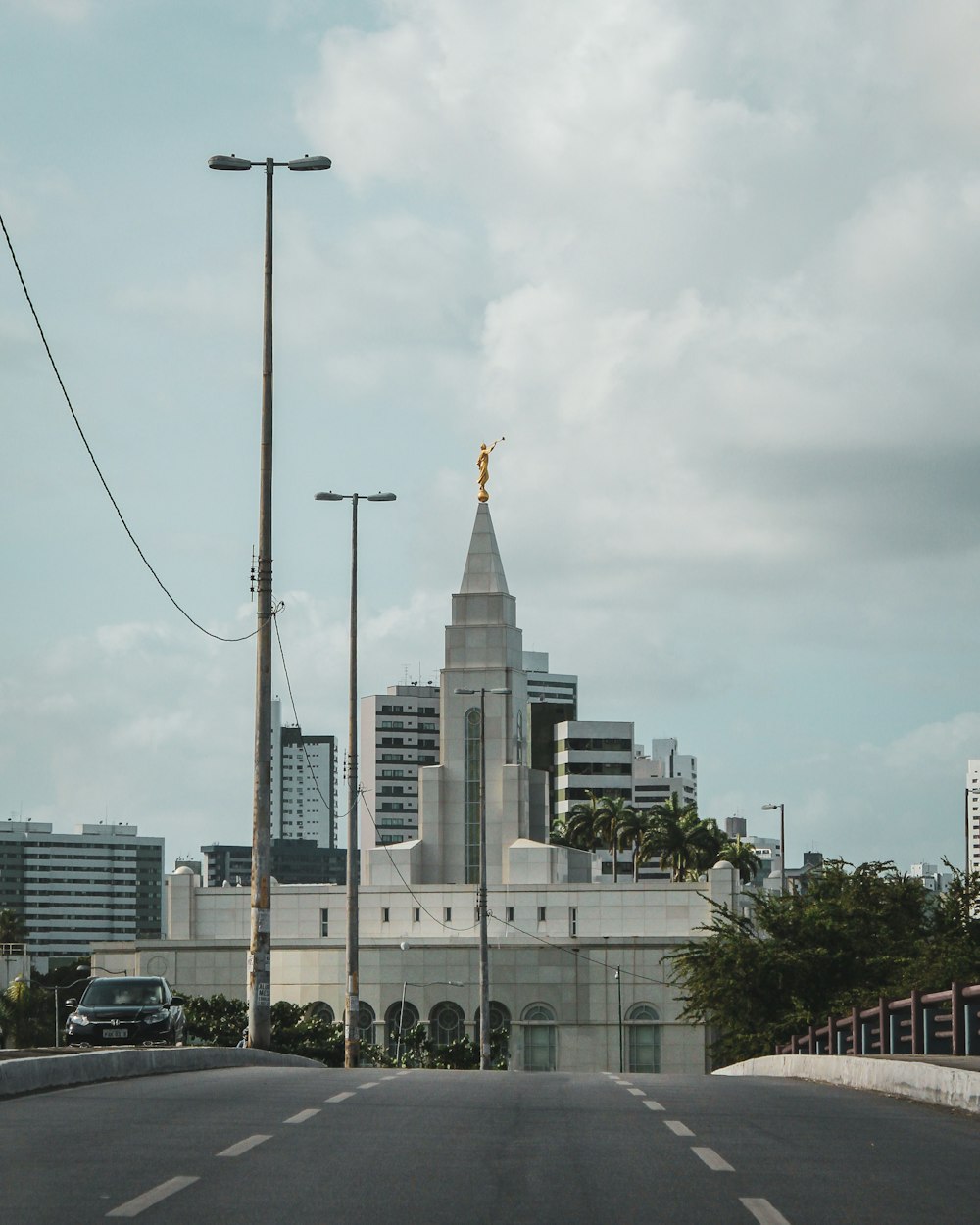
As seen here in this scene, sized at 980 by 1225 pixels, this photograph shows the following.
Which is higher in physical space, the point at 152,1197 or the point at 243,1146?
the point at 152,1197

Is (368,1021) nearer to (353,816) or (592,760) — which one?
(353,816)

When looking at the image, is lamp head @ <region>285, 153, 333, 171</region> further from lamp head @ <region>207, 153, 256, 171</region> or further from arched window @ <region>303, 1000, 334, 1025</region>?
arched window @ <region>303, 1000, 334, 1025</region>

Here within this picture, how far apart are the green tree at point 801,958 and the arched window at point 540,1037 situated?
48852mm

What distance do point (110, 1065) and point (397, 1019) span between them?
265ft

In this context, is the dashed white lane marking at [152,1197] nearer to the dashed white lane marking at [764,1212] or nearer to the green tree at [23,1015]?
the dashed white lane marking at [764,1212]

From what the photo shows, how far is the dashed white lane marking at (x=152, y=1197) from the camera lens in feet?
30.0

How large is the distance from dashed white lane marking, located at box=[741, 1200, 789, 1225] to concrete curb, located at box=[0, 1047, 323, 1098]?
9.45 meters

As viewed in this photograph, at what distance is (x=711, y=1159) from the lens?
11648mm

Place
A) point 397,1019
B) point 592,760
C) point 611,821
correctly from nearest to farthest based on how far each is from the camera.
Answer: point 397,1019, point 611,821, point 592,760

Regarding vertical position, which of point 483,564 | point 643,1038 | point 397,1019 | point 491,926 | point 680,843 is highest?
point 483,564

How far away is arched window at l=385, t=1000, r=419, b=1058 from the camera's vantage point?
99.5 metres

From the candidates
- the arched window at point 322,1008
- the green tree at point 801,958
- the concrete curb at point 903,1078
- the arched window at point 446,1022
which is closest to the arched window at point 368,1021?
the arched window at point 322,1008

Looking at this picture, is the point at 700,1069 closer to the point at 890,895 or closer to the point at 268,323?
the point at 890,895

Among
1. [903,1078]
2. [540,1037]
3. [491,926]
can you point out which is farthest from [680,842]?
[903,1078]
